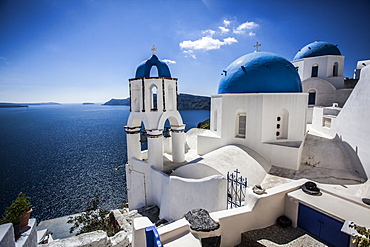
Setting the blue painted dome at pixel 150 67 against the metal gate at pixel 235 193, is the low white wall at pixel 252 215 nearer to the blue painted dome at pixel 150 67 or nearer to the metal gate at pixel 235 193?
the metal gate at pixel 235 193

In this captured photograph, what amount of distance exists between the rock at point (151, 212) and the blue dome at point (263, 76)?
26.6 ft

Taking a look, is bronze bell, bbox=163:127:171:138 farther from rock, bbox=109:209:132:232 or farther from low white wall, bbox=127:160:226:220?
rock, bbox=109:209:132:232

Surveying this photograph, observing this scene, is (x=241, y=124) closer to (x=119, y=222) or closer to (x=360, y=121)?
(x=360, y=121)

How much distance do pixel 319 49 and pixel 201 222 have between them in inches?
948

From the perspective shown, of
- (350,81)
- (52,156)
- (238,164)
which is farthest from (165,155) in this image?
(52,156)

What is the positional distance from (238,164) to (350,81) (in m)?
21.0

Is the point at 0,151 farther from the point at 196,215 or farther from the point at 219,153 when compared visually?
the point at 196,215

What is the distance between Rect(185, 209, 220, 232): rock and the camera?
3797mm

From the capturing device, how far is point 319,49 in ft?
67.4

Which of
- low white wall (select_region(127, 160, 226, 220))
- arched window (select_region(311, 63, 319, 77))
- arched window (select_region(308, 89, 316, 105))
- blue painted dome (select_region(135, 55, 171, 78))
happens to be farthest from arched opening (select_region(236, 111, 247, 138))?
arched window (select_region(311, 63, 319, 77))

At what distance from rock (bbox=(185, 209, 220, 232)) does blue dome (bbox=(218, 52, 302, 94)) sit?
851cm

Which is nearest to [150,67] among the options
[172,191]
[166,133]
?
[166,133]

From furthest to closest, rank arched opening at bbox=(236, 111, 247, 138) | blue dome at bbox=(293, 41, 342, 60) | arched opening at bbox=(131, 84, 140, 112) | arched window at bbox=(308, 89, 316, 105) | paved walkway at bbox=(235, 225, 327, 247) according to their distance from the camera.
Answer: blue dome at bbox=(293, 41, 342, 60) → arched window at bbox=(308, 89, 316, 105) → arched opening at bbox=(236, 111, 247, 138) → arched opening at bbox=(131, 84, 140, 112) → paved walkway at bbox=(235, 225, 327, 247)

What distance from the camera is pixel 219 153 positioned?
9766mm
